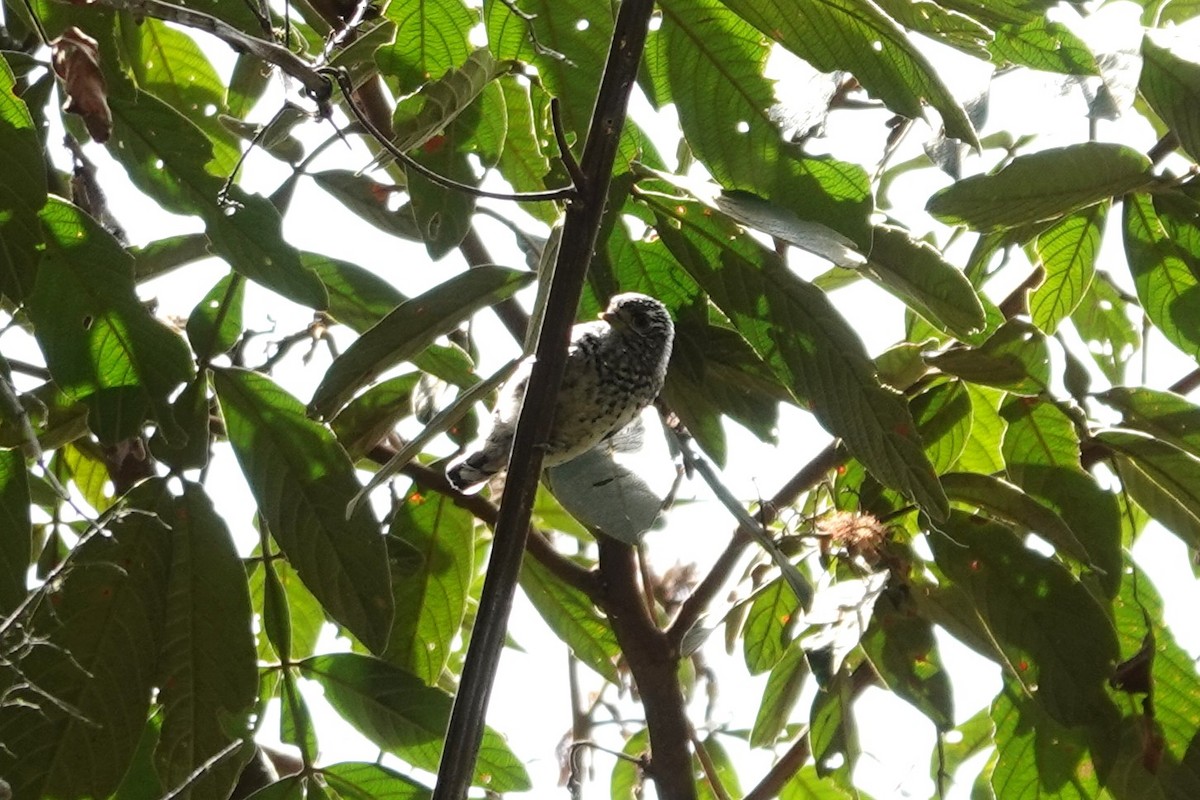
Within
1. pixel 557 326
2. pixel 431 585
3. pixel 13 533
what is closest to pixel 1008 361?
pixel 557 326

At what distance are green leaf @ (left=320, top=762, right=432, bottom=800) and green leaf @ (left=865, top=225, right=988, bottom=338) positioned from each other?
2.77ft

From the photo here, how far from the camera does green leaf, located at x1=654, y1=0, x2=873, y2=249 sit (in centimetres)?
147

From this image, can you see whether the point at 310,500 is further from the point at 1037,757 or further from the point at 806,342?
the point at 1037,757

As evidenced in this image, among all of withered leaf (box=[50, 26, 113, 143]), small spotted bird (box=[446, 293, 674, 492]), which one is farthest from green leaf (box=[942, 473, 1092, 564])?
withered leaf (box=[50, 26, 113, 143])

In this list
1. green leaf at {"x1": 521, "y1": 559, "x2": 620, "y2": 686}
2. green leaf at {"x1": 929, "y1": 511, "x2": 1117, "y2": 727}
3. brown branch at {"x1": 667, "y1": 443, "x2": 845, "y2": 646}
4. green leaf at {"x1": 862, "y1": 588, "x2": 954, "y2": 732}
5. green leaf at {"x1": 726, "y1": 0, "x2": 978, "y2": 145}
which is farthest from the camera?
green leaf at {"x1": 521, "y1": 559, "x2": 620, "y2": 686}

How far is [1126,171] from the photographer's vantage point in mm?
1590

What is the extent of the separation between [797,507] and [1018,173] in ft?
2.93

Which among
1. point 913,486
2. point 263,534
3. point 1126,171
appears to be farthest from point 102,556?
point 1126,171

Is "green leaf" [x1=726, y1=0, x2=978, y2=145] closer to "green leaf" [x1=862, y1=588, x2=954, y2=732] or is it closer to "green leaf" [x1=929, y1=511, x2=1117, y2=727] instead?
"green leaf" [x1=929, y1=511, x2=1117, y2=727]

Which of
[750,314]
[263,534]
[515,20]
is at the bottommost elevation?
[263,534]

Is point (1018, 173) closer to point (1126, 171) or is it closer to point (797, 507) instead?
point (1126, 171)

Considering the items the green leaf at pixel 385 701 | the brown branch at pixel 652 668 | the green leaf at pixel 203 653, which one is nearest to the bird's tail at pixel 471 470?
the brown branch at pixel 652 668

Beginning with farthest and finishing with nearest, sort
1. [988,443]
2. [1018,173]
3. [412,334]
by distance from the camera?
[988,443] → [1018,173] → [412,334]

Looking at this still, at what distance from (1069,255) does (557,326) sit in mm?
968
